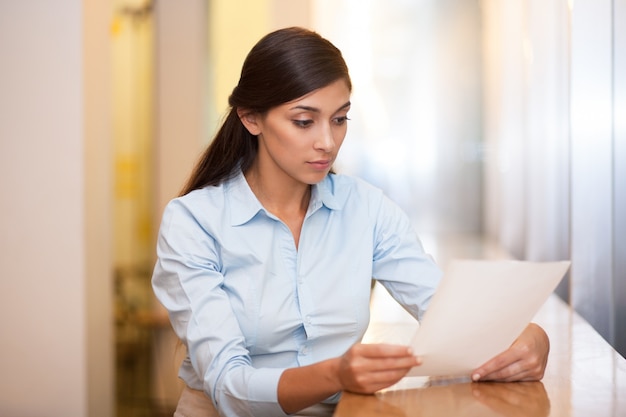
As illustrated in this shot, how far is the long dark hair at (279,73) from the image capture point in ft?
5.05

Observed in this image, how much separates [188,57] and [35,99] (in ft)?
6.84

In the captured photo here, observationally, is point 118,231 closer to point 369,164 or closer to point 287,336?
point 369,164

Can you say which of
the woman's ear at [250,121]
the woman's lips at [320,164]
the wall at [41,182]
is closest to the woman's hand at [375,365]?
the woman's lips at [320,164]

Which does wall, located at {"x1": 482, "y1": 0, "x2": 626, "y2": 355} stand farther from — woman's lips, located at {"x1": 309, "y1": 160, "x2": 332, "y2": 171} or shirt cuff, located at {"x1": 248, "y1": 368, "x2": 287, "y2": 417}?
shirt cuff, located at {"x1": 248, "y1": 368, "x2": 287, "y2": 417}

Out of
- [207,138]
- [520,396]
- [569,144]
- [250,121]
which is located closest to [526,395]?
[520,396]

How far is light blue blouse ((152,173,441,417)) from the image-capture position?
4.70ft

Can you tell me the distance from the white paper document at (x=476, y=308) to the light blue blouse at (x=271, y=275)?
1.07 feet

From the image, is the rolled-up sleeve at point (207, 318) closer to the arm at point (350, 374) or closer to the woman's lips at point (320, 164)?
the arm at point (350, 374)

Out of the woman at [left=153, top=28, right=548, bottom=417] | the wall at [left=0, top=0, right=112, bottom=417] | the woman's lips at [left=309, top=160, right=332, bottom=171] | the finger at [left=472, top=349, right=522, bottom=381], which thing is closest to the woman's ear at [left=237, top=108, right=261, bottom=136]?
the woman at [left=153, top=28, right=548, bottom=417]

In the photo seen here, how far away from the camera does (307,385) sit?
1263 millimetres

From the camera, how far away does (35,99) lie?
290 centimetres

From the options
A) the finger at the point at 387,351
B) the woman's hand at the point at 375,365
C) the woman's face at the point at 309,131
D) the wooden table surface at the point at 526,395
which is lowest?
the wooden table surface at the point at 526,395

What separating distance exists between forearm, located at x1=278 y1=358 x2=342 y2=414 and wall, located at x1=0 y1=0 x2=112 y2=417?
1.80m

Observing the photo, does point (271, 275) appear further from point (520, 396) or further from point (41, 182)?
point (41, 182)
